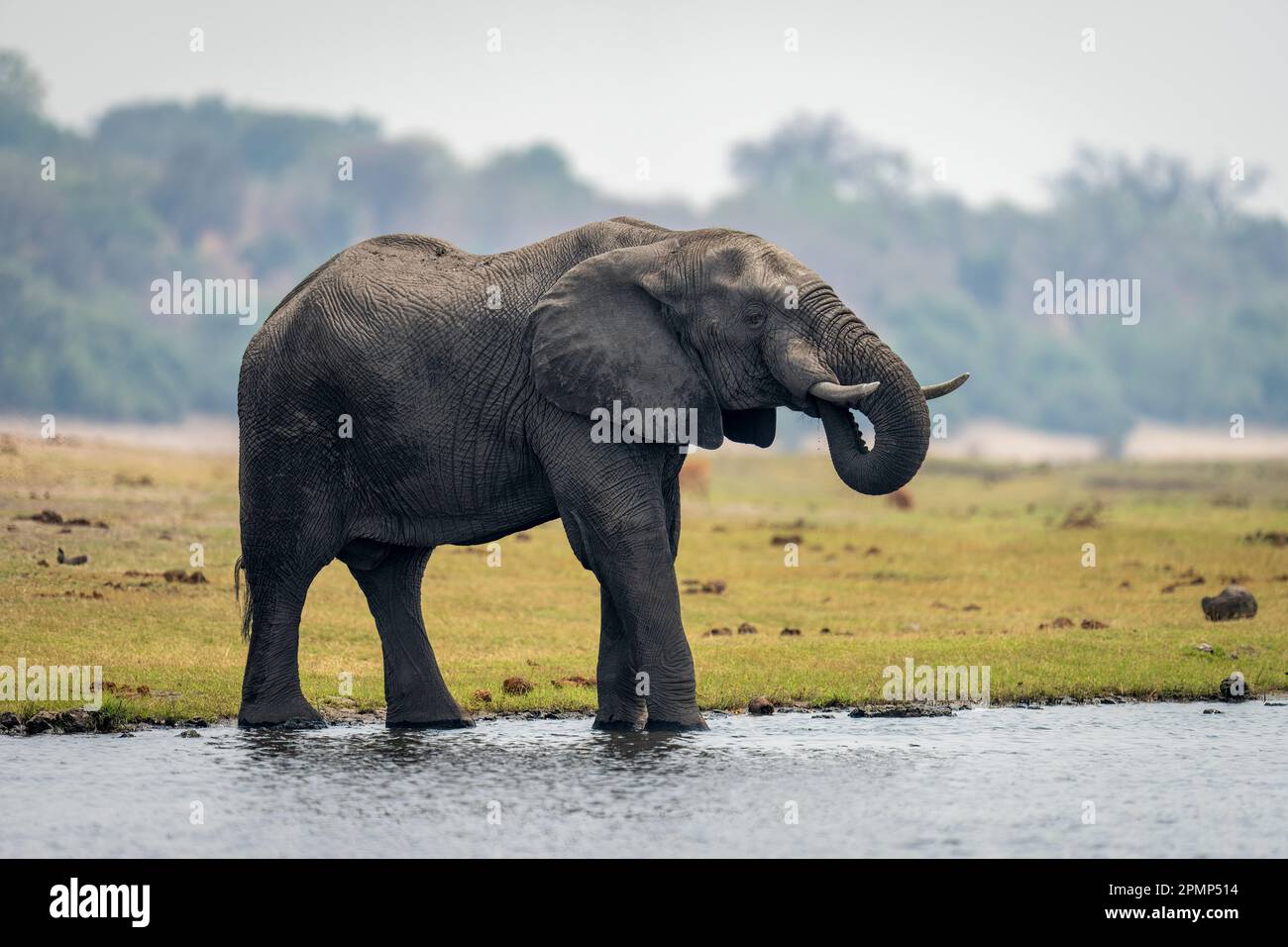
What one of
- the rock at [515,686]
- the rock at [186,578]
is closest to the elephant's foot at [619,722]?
the rock at [515,686]

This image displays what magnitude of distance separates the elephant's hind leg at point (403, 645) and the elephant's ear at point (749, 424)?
3104 mm

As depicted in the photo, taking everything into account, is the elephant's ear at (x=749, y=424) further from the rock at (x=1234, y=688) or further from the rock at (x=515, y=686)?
the rock at (x=1234, y=688)

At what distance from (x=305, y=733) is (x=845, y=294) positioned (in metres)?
180

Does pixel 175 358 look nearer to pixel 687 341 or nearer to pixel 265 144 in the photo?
pixel 265 144

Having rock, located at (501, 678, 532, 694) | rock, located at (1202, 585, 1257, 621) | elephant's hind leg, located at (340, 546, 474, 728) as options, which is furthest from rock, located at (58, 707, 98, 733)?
rock, located at (1202, 585, 1257, 621)

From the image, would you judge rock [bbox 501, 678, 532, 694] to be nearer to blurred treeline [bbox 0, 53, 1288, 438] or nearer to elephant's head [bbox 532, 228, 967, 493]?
elephant's head [bbox 532, 228, 967, 493]

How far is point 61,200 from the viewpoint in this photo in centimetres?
14738

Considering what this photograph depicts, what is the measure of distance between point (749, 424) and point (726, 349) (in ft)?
3.17

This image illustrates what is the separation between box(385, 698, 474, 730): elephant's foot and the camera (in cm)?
1816

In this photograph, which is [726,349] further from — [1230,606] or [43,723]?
[1230,606]

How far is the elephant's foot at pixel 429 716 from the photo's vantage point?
59.6 ft

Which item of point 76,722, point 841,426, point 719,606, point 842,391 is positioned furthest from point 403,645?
point 719,606

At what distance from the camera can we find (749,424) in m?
17.6

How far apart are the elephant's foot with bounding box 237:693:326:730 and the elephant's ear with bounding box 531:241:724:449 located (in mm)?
3845
